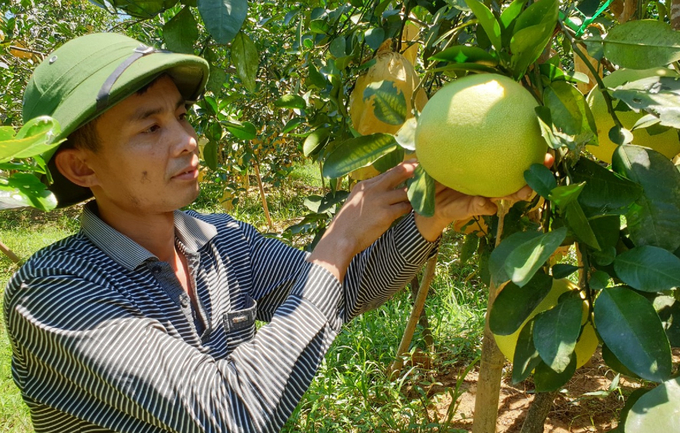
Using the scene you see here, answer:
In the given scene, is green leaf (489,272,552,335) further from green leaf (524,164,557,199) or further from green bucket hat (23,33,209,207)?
green bucket hat (23,33,209,207)

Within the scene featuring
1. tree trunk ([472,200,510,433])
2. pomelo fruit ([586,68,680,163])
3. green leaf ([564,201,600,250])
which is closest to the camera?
green leaf ([564,201,600,250])

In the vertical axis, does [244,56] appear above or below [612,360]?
above

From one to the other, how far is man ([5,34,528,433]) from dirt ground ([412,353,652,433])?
1046 millimetres

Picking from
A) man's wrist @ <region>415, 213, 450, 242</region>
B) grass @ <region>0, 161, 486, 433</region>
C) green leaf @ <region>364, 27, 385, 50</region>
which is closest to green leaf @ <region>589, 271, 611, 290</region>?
man's wrist @ <region>415, 213, 450, 242</region>

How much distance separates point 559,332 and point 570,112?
0.90 feet

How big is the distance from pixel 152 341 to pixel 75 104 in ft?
1.51

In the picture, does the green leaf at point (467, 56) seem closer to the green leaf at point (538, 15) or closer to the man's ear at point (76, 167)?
the green leaf at point (538, 15)

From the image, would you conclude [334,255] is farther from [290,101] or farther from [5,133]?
[5,133]

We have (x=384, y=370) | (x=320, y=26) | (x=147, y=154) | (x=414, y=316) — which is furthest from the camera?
(x=384, y=370)

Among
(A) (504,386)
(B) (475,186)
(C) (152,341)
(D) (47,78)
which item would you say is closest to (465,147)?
(B) (475,186)

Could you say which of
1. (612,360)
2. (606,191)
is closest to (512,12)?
(606,191)

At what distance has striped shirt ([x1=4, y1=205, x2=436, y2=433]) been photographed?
0.95 meters

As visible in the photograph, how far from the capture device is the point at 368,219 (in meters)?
1.11

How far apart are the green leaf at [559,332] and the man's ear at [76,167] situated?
954 millimetres
